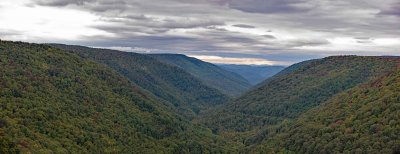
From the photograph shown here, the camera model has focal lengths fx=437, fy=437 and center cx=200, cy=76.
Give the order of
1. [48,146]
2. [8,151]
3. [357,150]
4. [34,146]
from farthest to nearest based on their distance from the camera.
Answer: [357,150]
[48,146]
[34,146]
[8,151]

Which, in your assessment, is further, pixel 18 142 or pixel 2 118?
pixel 2 118

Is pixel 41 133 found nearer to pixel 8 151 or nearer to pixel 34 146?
pixel 34 146

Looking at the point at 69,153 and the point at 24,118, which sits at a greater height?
the point at 24,118

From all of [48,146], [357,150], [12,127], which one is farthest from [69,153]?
[357,150]

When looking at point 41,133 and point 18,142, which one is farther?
point 41,133

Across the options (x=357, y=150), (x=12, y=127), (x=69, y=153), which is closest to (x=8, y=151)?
(x=12, y=127)

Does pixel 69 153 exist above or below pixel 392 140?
below

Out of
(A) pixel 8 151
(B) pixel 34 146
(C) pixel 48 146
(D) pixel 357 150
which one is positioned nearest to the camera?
(A) pixel 8 151

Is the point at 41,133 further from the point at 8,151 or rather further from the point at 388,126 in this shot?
the point at 388,126

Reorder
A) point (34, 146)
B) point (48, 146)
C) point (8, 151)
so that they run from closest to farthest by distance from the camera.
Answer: point (8, 151), point (34, 146), point (48, 146)
